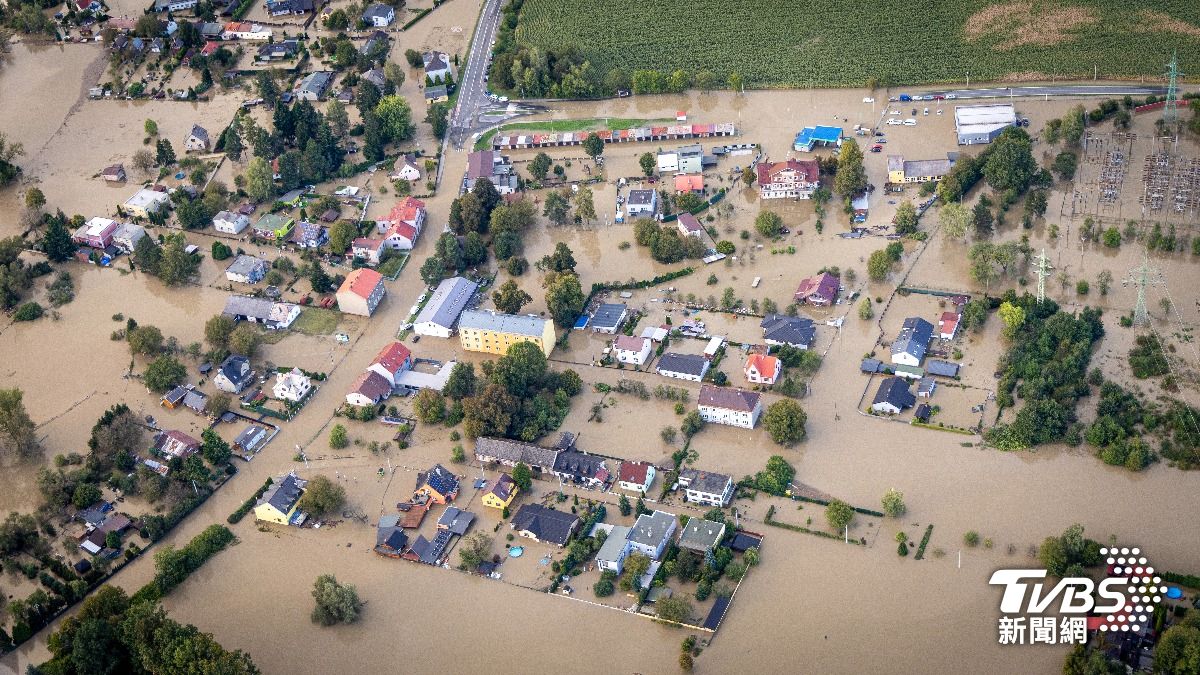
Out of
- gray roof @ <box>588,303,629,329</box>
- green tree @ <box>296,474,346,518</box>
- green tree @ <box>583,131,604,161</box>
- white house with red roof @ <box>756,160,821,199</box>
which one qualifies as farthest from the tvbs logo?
green tree @ <box>583,131,604,161</box>

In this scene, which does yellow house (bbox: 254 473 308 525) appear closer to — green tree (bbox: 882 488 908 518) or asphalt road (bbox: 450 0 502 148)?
green tree (bbox: 882 488 908 518)

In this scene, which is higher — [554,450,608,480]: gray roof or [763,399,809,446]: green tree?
[763,399,809,446]: green tree

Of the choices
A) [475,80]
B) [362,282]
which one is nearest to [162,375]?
[362,282]

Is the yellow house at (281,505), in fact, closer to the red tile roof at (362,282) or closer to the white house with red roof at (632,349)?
the red tile roof at (362,282)

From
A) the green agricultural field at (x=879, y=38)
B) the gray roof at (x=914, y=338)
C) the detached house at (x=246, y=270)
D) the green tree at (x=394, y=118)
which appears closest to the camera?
the gray roof at (x=914, y=338)

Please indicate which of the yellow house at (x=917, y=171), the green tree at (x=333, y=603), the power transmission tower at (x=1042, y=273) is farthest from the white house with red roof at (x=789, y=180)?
the green tree at (x=333, y=603)

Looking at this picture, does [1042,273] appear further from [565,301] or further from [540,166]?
[540,166]
